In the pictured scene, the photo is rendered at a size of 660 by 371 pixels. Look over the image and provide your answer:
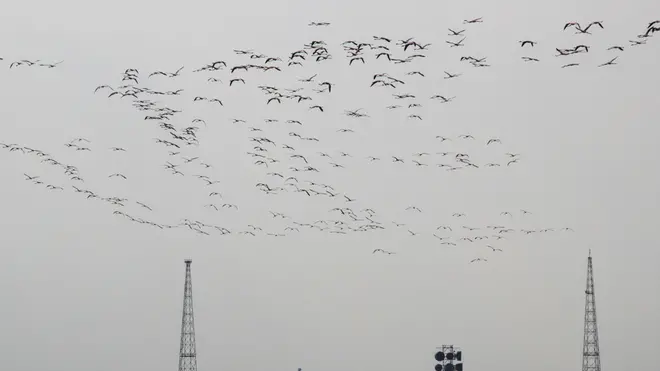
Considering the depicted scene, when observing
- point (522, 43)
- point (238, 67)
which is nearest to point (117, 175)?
point (238, 67)

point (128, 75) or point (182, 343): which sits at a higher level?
point (128, 75)

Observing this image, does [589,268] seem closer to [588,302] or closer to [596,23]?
[588,302]

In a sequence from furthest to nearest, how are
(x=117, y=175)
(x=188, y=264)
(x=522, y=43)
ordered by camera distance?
(x=188, y=264), (x=117, y=175), (x=522, y=43)

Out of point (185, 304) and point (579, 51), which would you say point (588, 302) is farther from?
point (579, 51)

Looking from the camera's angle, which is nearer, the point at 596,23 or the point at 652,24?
the point at 652,24

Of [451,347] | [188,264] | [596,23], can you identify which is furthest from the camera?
[188,264]

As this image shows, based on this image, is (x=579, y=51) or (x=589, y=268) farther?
(x=589, y=268)

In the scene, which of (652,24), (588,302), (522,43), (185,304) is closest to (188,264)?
(185,304)

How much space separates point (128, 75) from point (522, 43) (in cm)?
3248

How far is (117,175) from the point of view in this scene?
127 m

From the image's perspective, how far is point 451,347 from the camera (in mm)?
115375

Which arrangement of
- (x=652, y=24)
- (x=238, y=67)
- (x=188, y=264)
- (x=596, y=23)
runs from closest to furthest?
(x=652, y=24), (x=596, y=23), (x=238, y=67), (x=188, y=264)

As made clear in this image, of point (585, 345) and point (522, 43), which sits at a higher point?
point (522, 43)

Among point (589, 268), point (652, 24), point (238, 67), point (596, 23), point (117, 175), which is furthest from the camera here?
point (589, 268)
